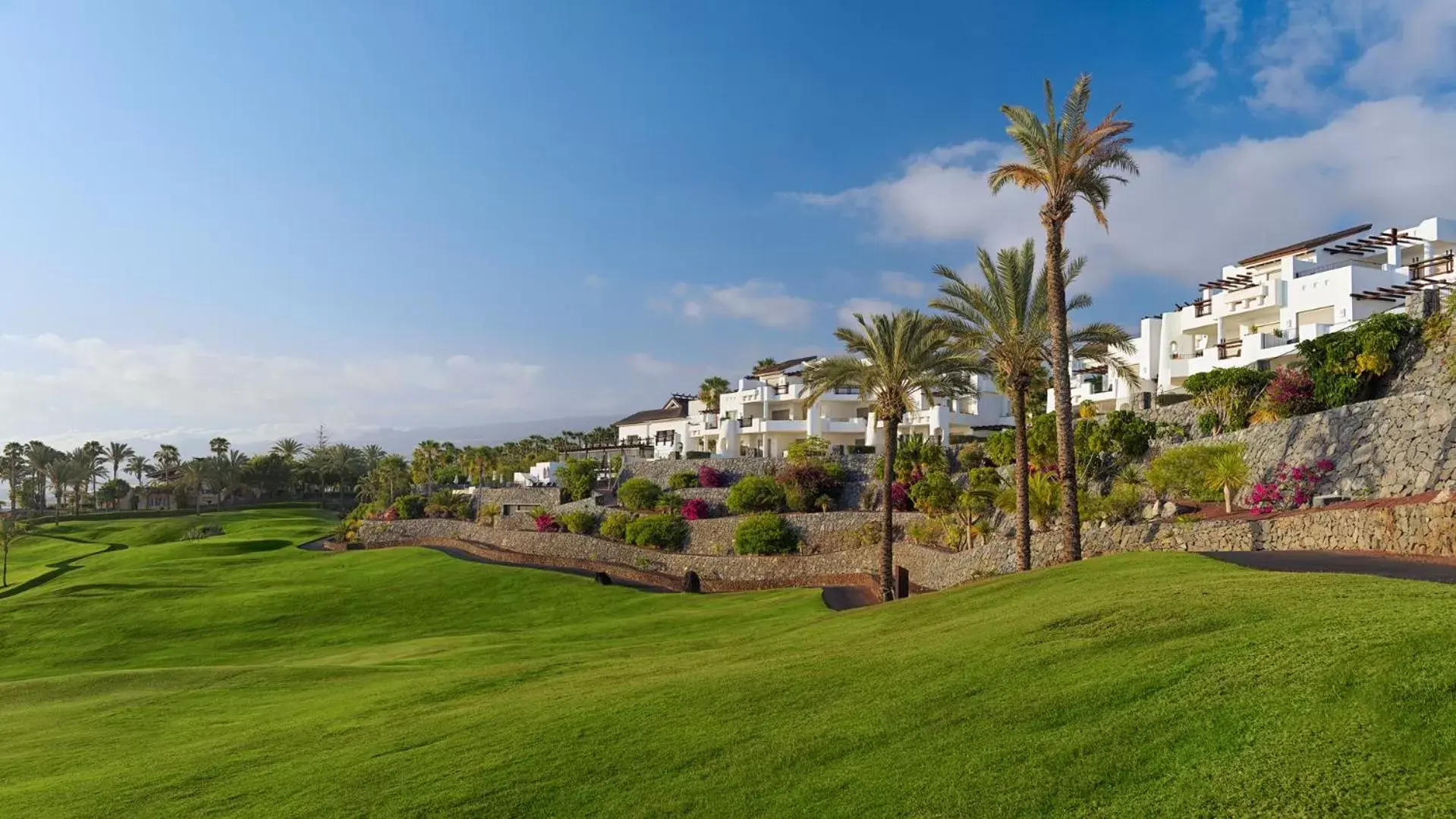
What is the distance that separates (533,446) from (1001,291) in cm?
8823

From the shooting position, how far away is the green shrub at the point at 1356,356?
3412cm

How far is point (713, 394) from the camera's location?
8369 centimetres

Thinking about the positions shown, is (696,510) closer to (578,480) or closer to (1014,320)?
(578,480)

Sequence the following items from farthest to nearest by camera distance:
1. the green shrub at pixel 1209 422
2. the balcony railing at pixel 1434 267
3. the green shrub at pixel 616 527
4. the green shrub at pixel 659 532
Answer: the green shrub at pixel 616 527
the green shrub at pixel 659 532
the balcony railing at pixel 1434 267
the green shrub at pixel 1209 422

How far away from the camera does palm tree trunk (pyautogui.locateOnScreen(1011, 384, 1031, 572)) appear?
26688mm

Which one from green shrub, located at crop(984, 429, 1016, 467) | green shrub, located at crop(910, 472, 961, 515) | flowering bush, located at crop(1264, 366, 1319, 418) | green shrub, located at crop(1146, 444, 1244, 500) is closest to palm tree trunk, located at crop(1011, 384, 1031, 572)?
green shrub, located at crop(1146, 444, 1244, 500)

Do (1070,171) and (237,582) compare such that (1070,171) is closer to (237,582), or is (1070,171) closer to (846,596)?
(846,596)

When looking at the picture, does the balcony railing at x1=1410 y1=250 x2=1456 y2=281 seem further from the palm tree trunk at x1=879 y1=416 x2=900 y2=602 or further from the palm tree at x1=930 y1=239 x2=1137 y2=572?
the palm tree trunk at x1=879 y1=416 x2=900 y2=602

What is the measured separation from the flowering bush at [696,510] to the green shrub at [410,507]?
26678mm

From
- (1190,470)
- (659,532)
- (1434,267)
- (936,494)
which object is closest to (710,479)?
(659,532)

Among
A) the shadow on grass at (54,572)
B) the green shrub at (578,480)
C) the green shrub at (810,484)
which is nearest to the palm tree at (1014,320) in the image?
the green shrub at (810,484)

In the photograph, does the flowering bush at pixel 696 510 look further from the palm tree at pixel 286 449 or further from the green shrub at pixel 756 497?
the palm tree at pixel 286 449

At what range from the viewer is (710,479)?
5928 centimetres

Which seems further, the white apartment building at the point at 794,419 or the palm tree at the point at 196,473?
the palm tree at the point at 196,473
